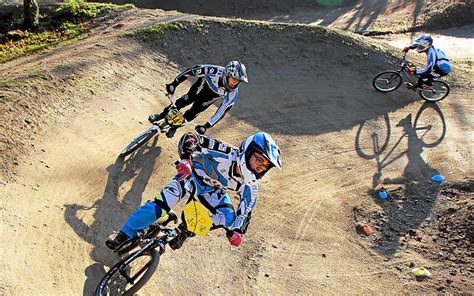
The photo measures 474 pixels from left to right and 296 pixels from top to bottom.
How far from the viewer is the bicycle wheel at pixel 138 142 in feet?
35.9

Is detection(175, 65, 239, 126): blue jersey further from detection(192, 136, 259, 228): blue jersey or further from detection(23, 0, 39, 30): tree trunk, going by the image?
detection(23, 0, 39, 30): tree trunk

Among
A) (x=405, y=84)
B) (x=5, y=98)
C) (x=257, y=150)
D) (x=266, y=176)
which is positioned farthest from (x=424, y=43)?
(x=5, y=98)

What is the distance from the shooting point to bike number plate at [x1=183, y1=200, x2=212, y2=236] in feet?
22.2

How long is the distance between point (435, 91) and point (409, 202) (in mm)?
6066

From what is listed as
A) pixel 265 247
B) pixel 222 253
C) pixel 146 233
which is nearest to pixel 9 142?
pixel 146 233

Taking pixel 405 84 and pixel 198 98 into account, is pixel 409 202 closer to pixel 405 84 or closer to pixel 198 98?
pixel 405 84

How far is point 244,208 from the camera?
23.6 ft

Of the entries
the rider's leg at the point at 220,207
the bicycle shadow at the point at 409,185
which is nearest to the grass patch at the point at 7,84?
the rider's leg at the point at 220,207

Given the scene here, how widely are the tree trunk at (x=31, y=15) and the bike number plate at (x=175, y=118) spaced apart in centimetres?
905

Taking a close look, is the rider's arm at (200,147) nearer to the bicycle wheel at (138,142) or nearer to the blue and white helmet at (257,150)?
the blue and white helmet at (257,150)

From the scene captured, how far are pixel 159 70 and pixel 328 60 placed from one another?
20.8 ft

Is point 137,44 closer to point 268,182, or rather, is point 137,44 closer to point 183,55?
point 183,55

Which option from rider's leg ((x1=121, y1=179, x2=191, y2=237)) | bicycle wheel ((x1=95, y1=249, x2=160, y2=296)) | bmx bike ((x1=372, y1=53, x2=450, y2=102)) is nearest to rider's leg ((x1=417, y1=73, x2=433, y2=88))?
bmx bike ((x1=372, y1=53, x2=450, y2=102))

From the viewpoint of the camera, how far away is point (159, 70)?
14.8 metres
